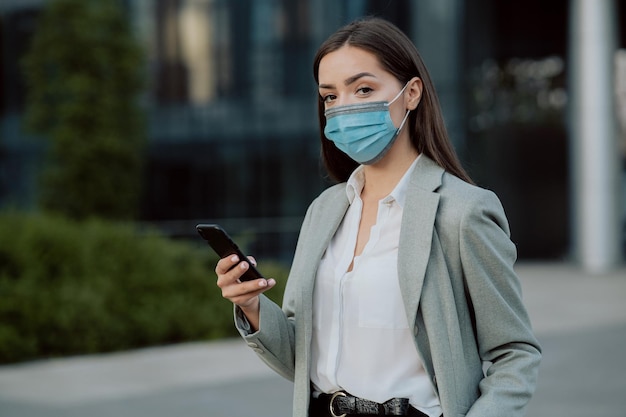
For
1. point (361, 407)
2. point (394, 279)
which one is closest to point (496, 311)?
point (394, 279)

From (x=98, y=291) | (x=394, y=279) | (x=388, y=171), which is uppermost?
(x=388, y=171)

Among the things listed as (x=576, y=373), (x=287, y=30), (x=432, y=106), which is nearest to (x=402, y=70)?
(x=432, y=106)

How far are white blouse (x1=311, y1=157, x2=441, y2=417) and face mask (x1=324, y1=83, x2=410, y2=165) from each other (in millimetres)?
104

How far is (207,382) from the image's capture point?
27.3ft

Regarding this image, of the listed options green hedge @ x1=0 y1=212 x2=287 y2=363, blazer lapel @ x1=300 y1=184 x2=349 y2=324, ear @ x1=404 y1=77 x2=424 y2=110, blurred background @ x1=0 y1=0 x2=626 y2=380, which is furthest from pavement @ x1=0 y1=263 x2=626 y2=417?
blurred background @ x1=0 y1=0 x2=626 y2=380

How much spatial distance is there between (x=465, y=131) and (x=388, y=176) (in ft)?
67.4

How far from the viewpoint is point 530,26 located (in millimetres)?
26000

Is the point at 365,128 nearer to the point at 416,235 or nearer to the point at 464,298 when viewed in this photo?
the point at 416,235

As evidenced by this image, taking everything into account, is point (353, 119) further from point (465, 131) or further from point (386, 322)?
point (465, 131)

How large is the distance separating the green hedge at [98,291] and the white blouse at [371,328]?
749 cm

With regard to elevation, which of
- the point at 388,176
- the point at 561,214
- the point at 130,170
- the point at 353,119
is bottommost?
the point at 561,214

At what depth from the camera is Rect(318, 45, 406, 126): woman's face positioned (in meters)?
2.54

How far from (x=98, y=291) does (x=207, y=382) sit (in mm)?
3126

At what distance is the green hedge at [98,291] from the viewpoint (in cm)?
1001
